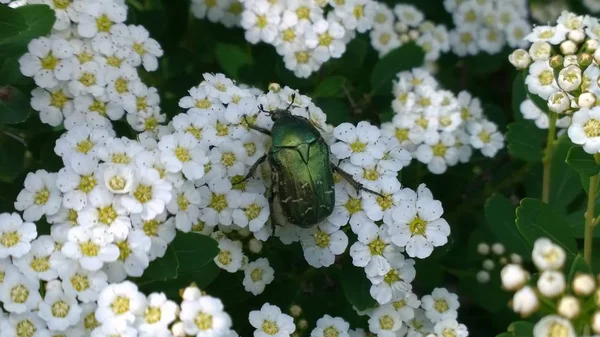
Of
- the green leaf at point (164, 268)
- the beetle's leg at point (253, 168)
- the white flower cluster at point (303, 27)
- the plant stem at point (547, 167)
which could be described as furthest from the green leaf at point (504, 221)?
the green leaf at point (164, 268)

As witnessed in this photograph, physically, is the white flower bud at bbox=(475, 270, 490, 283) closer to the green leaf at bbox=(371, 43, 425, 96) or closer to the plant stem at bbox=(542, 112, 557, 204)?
the plant stem at bbox=(542, 112, 557, 204)

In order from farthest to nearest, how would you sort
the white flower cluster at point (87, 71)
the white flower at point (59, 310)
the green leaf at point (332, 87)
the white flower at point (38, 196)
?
the green leaf at point (332, 87)
the white flower cluster at point (87, 71)
the white flower at point (38, 196)
the white flower at point (59, 310)

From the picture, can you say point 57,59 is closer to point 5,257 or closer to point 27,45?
point 27,45

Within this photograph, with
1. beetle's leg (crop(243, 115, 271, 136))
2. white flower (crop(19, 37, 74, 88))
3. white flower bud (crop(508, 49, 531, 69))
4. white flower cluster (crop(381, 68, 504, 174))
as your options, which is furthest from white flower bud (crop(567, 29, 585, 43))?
white flower (crop(19, 37, 74, 88))

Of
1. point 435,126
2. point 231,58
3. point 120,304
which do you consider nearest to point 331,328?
point 120,304

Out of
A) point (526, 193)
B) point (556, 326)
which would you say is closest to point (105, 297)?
point (556, 326)

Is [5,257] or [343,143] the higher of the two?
[343,143]

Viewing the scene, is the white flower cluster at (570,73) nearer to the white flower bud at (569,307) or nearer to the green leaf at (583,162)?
the green leaf at (583,162)
